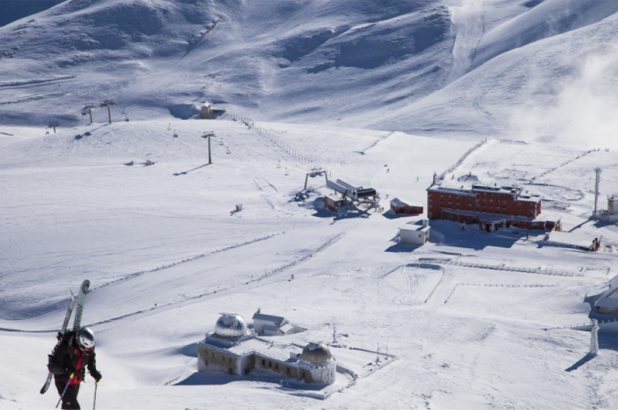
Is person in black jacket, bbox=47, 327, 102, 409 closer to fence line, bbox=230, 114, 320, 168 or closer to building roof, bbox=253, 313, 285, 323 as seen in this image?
building roof, bbox=253, 313, 285, 323

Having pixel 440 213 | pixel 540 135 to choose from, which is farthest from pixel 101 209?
pixel 540 135

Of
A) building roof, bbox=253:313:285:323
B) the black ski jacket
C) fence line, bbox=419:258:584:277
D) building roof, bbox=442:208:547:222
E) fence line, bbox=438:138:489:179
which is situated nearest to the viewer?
the black ski jacket

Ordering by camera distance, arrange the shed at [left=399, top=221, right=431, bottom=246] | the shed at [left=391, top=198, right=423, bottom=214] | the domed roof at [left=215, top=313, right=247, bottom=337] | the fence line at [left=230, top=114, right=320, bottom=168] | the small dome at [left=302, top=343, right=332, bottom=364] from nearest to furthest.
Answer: the small dome at [left=302, top=343, right=332, bottom=364] < the domed roof at [left=215, top=313, right=247, bottom=337] < the shed at [left=399, top=221, right=431, bottom=246] < the shed at [left=391, top=198, right=423, bottom=214] < the fence line at [left=230, top=114, right=320, bottom=168]

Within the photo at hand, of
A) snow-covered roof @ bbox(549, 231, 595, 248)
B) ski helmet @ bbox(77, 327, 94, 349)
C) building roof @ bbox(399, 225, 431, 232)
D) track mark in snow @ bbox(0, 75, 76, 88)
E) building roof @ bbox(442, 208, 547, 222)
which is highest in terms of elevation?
track mark in snow @ bbox(0, 75, 76, 88)

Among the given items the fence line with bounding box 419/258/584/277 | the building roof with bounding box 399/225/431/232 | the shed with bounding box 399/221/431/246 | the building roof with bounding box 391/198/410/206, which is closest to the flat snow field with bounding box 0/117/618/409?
the fence line with bounding box 419/258/584/277

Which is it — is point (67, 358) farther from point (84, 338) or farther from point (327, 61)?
point (327, 61)

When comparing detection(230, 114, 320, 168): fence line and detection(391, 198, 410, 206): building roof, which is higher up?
detection(230, 114, 320, 168): fence line

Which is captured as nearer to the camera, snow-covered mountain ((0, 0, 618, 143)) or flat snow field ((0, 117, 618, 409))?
flat snow field ((0, 117, 618, 409))

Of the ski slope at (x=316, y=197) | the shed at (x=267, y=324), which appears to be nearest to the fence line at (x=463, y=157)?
the ski slope at (x=316, y=197)
